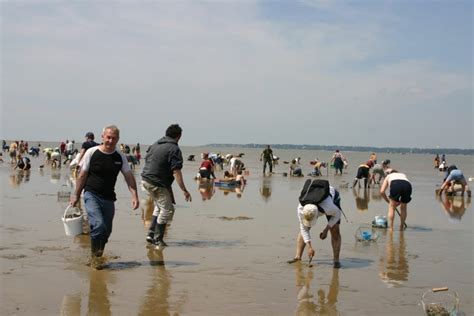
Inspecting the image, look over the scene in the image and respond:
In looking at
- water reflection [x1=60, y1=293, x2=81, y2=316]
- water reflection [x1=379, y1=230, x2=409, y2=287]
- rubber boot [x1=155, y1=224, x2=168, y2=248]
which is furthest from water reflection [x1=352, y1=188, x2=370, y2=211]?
water reflection [x1=60, y1=293, x2=81, y2=316]

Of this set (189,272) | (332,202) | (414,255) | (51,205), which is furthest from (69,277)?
(51,205)

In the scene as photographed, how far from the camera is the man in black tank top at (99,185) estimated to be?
706 cm

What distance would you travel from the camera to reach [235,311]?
556 cm

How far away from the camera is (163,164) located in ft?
28.5

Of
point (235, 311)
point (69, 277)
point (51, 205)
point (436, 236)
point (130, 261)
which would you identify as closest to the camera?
point (235, 311)

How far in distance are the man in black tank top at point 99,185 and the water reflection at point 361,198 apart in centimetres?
985

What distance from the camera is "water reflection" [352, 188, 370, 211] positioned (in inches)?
636

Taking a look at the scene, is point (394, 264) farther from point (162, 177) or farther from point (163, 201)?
point (162, 177)

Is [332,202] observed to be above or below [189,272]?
above

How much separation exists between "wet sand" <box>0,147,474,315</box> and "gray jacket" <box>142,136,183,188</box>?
3.38 feet

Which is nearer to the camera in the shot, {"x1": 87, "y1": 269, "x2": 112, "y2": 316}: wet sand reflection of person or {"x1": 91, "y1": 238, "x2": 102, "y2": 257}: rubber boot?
{"x1": 87, "y1": 269, "x2": 112, "y2": 316}: wet sand reflection of person

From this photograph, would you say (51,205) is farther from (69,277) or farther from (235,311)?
(235,311)

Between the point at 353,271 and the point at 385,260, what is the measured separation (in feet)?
3.52

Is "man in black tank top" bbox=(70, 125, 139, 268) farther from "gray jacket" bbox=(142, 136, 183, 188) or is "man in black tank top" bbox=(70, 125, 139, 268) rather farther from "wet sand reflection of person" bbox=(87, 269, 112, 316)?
"gray jacket" bbox=(142, 136, 183, 188)
